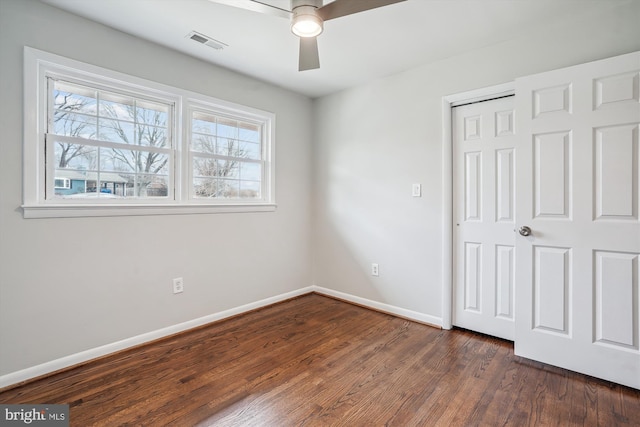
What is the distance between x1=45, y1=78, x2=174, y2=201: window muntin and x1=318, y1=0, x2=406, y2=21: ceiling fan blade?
1.73 meters

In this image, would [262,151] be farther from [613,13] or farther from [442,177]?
[613,13]

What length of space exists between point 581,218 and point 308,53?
6.85 feet

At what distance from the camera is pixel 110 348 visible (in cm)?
228

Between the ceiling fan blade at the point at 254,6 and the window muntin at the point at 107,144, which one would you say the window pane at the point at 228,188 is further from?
the ceiling fan blade at the point at 254,6

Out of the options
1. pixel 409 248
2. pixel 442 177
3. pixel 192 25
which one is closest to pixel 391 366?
pixel 409 248

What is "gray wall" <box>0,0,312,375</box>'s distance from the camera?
1.91 meters

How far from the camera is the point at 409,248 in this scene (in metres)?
3.04

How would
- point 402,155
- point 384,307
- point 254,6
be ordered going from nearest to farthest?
point 254,6, point 402,155, point 384,307

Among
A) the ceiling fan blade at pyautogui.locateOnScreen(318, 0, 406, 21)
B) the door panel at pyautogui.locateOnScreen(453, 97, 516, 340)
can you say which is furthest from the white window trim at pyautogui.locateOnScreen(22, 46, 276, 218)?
the door panel at pyautogui.locateOnScreen(453, 97, 516, 340)

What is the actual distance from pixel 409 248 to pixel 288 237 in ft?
4.64

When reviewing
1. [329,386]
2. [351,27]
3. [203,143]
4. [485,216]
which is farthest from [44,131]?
[485,216]

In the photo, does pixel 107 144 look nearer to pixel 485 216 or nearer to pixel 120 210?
pixel 120 210

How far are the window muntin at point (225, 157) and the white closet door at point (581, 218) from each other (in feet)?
8.07

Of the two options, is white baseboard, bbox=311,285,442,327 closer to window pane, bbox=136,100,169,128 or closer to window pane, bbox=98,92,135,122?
window pane, bbox=136,100,169,128
